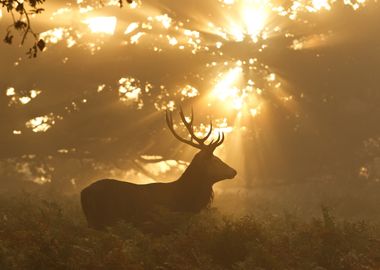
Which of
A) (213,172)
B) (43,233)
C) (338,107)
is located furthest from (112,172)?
(43,233)

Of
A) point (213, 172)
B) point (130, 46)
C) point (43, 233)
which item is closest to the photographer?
point (43, 233)

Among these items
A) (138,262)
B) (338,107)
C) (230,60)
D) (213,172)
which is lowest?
(138,262)

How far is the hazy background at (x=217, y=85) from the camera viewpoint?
29.0 metres

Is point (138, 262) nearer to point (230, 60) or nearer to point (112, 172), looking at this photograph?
point (230, 60)

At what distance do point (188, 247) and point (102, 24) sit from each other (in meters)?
20.2

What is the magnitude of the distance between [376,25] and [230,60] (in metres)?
7.73

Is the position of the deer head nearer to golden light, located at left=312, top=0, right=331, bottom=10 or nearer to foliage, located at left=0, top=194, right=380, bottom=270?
foliage, located at left=0, top=194, right=380, bottom=270

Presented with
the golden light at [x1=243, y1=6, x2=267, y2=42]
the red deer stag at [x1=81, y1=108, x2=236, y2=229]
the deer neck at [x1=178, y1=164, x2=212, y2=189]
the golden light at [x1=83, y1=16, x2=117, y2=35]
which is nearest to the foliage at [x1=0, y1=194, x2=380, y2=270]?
the red deer stag at [x1=81, y1=108, x2=236, y2=229]

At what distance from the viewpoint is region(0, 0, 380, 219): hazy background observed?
2905 centimetres

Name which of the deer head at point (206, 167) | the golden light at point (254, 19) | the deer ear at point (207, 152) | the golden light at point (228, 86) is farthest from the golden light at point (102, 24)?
the deer ear at point (207, 152)

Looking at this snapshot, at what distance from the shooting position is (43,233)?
34.2ft

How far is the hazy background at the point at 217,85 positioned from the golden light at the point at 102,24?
0.16ft

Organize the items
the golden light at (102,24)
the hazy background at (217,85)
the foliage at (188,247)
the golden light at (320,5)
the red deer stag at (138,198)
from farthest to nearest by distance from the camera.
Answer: the golden light at (320,5) → the golden light at (102,24) → the hazy background at (217,85) → the red deer stag at (138,198) → the foliage at (188,247)

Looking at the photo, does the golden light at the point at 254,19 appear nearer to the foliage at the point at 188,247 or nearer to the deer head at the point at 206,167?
the deer head at the point at 206,167
